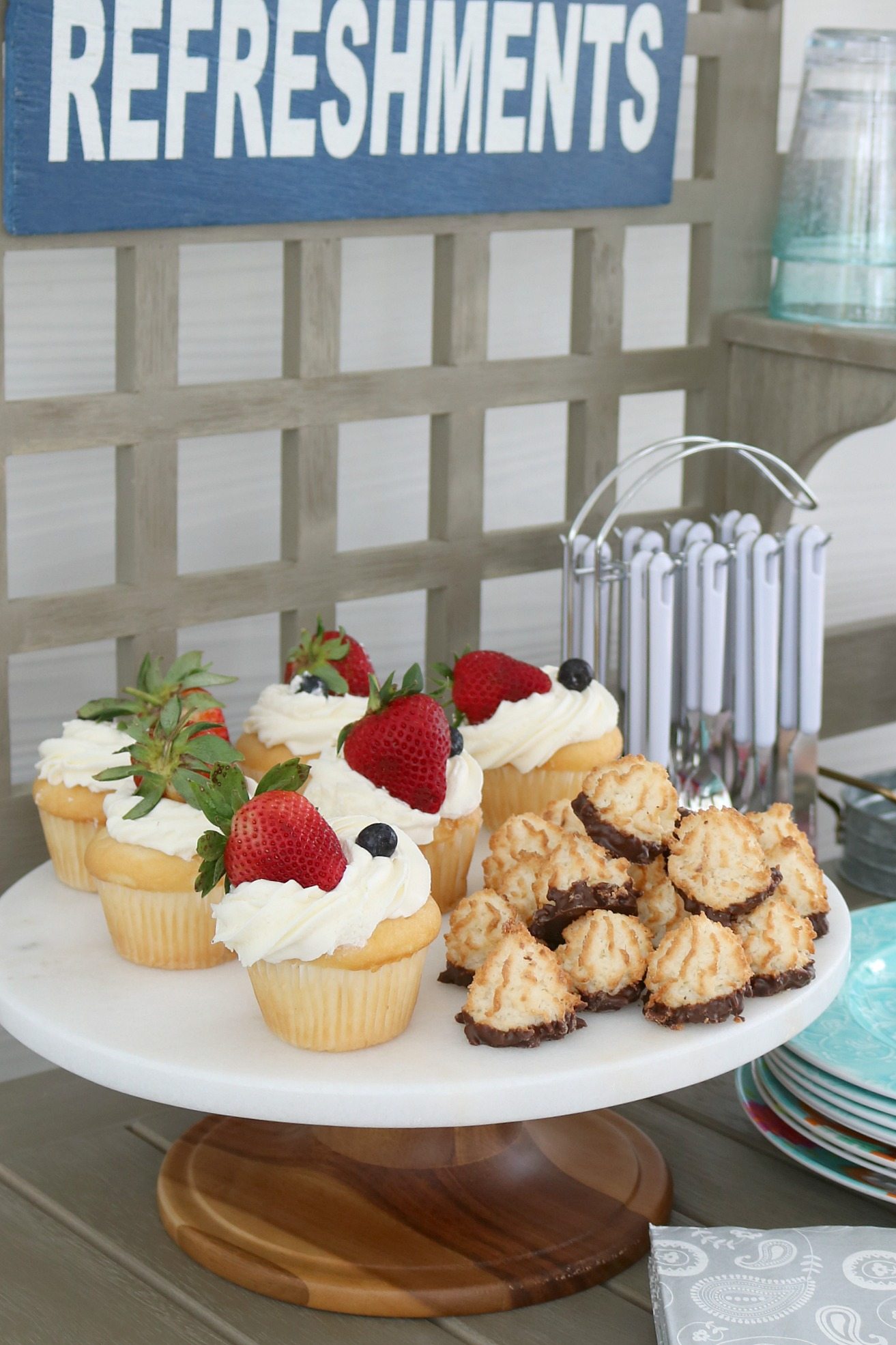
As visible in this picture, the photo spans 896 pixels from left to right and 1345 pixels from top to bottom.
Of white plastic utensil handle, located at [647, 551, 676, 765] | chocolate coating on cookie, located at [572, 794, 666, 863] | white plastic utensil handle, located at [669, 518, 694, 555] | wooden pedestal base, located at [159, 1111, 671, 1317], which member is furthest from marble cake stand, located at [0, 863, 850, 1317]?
white plastic utensil handle, located at [669, 518, 694, 555]

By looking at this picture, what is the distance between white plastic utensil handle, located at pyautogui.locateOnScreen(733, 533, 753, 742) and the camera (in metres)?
1.27

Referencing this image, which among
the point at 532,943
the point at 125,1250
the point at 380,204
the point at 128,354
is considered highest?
the point at 380,204

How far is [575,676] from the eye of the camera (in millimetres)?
1047

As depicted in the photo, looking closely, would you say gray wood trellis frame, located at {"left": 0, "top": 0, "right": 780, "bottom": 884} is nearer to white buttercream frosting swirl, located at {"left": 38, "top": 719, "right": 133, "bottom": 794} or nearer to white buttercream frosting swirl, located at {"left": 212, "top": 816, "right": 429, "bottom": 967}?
white buttercream frosting swirl, located at {"left": 38, "top": 719, "right": 133, "bottom": 794}

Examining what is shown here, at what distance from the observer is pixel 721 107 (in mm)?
1356

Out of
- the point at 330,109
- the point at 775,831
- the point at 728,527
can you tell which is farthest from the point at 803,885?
the point at 330,109

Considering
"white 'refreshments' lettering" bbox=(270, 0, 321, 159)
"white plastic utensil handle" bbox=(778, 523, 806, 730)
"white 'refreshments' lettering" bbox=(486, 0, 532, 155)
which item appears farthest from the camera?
"white plastic utensil handle" bbox=(778, 523, 806, 730)

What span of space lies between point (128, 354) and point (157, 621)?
0.18 m

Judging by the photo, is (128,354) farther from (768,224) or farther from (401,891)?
(768,224)

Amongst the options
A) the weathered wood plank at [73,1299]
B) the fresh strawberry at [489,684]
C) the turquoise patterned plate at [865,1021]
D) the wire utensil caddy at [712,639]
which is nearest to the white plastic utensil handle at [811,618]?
the wire utensil caddy at [712,639]

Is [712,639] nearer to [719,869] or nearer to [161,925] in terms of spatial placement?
[719,869]

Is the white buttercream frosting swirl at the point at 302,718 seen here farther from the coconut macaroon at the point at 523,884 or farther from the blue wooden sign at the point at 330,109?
the blue wooden sign at the point at 330,109

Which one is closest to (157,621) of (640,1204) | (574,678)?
(574,678)

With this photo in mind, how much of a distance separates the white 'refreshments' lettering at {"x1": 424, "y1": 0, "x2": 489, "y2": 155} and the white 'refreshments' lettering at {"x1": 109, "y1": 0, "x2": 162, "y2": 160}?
8.4 inches
